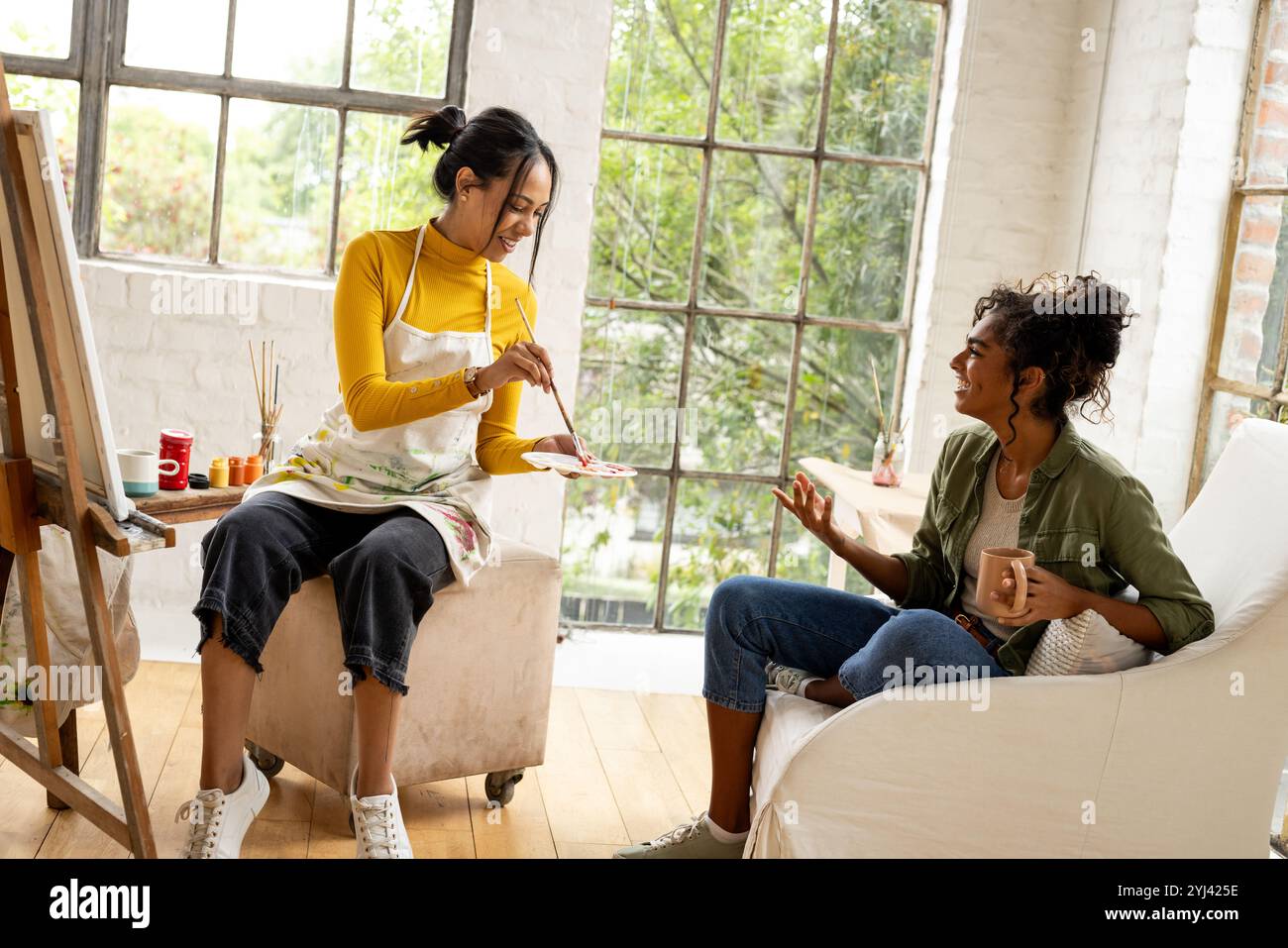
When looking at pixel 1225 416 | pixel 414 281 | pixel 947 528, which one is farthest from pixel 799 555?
pixel 414 281

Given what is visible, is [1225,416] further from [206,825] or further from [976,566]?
[206,825]

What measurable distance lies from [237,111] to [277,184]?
22 cm

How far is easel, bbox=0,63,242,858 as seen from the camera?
1836 mm

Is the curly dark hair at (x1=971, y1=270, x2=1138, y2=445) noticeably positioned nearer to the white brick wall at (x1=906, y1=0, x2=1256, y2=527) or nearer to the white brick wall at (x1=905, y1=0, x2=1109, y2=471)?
the white brick wall at (x1=906, y1=0, x2=1256, y2=527)

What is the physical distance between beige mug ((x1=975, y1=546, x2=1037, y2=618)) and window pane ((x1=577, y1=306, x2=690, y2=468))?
2126 mm

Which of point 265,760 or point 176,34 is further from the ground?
point 176,34

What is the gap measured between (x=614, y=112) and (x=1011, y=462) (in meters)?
1.94

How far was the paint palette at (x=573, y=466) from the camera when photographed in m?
2.43

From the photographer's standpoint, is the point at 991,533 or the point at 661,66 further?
the point at 661,66

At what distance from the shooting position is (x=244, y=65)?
11.7 feet

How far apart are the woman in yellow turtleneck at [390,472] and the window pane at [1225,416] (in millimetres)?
1715

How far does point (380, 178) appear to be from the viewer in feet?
12.0

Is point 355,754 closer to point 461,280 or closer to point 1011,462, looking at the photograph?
point 461,280
